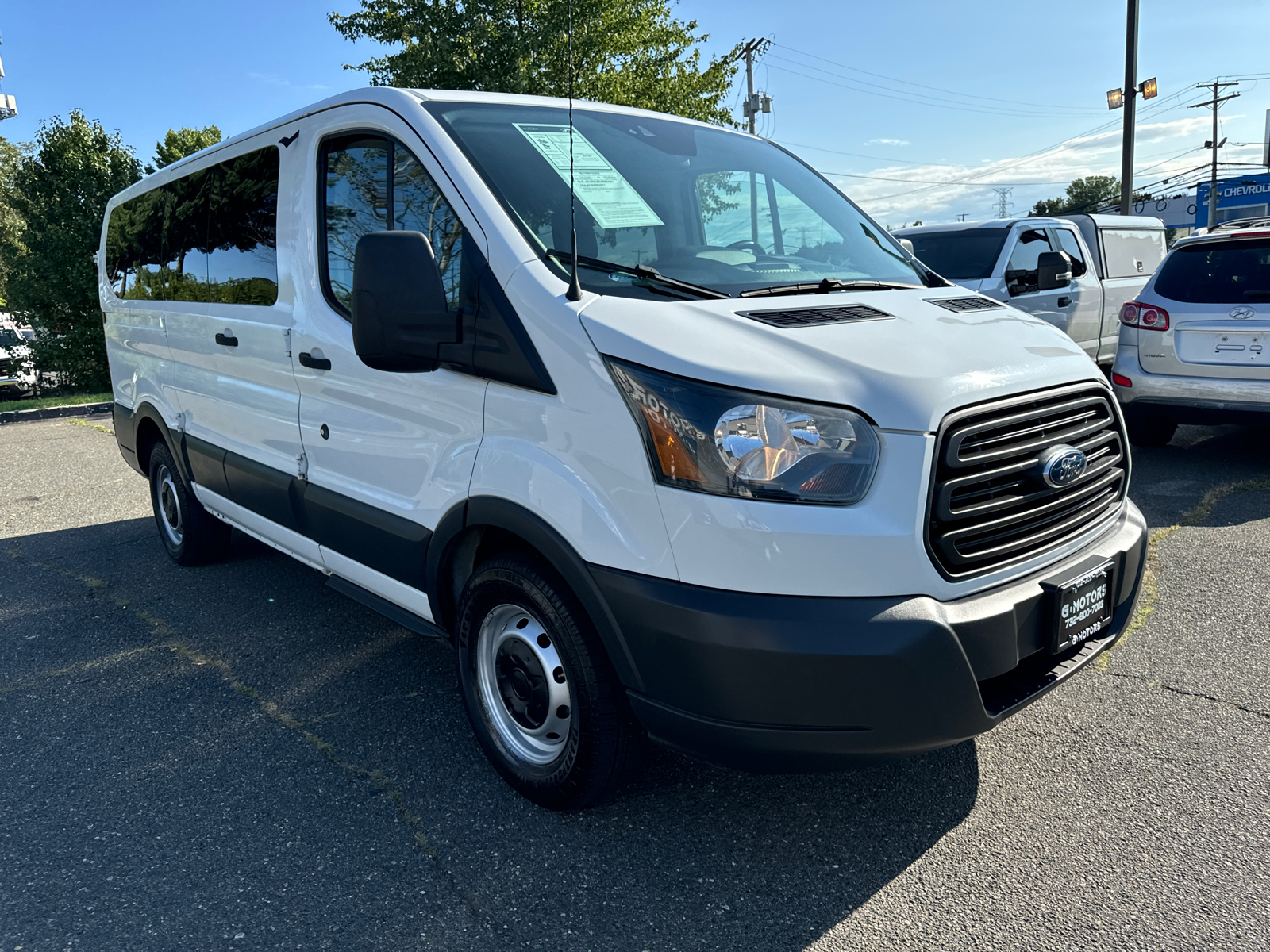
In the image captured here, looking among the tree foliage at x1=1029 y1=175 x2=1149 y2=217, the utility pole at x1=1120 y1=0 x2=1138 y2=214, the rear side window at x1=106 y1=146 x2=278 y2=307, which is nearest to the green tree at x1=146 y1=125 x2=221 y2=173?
the rear side window at x1=106 y1=146 x2=278 y2=307

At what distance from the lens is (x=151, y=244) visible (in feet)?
17.3

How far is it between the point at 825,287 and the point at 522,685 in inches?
60.4

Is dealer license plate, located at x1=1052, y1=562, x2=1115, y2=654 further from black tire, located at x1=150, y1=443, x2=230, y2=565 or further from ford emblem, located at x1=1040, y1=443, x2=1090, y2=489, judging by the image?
black tire, located at x1=150, y1=443, x2=230, y2=565

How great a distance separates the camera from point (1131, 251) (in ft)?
37.0

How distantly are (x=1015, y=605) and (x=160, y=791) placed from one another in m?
2.65

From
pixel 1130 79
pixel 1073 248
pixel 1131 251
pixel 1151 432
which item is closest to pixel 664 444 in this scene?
pixel 1151 432

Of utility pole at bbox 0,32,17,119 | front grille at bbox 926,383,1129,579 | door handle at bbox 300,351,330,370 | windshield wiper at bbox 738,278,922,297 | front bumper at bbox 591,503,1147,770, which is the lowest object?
front bumper at bbox 591,503,1147,770

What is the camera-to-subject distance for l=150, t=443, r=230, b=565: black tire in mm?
5219

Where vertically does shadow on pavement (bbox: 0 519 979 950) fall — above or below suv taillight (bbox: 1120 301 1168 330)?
below

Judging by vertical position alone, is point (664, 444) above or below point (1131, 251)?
below

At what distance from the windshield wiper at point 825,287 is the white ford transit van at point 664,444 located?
2 centimetres

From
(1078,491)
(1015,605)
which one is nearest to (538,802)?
(1015,605)

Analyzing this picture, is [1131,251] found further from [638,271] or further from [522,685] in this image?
[522,685]

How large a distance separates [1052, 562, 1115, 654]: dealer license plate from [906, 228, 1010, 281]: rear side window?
7003mm
